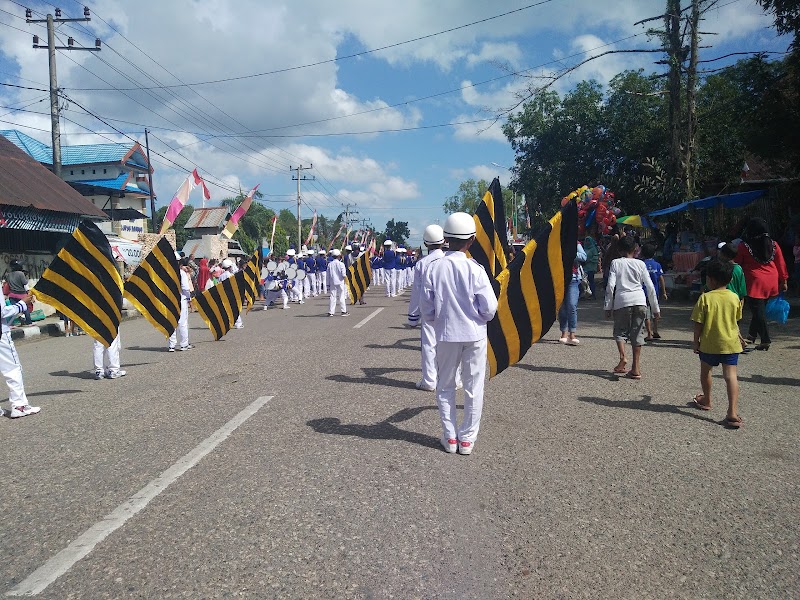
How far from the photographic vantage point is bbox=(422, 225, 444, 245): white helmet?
7.05 m

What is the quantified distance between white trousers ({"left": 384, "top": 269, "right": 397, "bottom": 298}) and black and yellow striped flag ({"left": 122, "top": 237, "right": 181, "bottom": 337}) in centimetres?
1413

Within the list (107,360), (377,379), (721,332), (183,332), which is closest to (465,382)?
(721,332)

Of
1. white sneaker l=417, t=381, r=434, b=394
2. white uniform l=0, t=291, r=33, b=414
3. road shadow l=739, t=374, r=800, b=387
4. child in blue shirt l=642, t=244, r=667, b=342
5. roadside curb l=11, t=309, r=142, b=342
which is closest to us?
white uniform l=0, t=291, r=33, b=414

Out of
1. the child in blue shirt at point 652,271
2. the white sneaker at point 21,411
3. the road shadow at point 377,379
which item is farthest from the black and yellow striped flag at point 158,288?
the child in blue shirt at point 652,271

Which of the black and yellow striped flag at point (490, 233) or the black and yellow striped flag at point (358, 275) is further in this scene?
the black and yellow striped flag at point (358, 275)

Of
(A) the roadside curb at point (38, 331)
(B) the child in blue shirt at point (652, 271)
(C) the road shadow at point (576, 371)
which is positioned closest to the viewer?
(C) the road shadow at point (576, 371)

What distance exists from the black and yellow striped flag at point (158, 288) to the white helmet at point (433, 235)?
466 centimetres

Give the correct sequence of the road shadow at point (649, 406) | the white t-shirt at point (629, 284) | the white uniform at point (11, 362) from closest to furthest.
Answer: the road shadow at point (649, 406) → the white uniform at point (11, 362) → the white t-shirt at point (629, 284)

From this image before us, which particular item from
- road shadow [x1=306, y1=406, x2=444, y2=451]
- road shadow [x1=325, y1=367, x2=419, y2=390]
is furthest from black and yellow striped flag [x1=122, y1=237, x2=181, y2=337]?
road shadow [x1=306, y1=406, x2=444, y2=451]

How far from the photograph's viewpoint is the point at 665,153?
82.7ft

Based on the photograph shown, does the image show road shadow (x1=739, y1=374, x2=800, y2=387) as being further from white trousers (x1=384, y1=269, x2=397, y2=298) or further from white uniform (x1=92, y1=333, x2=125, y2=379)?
white trousers (x1=384, y1=269, x2=397, y2=298)

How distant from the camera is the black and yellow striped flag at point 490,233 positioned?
7.33m

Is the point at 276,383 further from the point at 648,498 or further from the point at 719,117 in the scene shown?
A: the point at 719,117

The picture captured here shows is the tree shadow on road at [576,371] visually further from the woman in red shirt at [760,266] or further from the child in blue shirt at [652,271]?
the woman in red shirt at [760,266]
